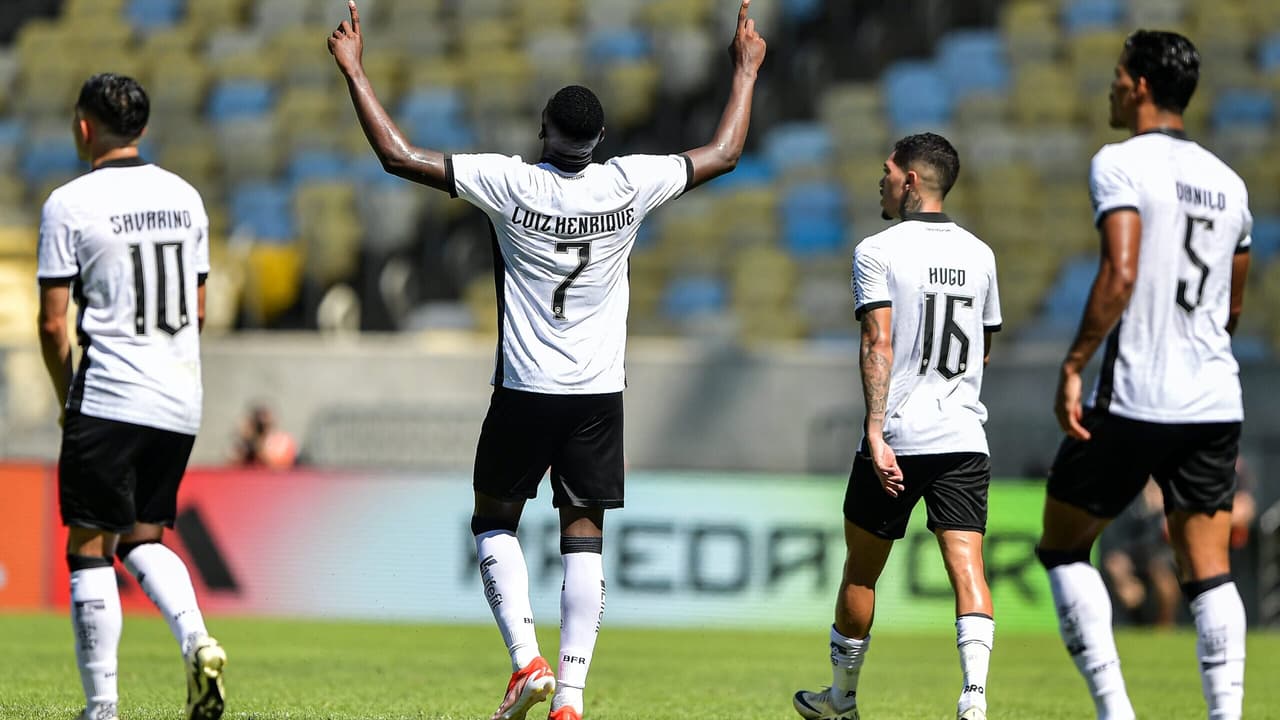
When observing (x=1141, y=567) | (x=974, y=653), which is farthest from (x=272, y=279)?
(x=974, y=653)

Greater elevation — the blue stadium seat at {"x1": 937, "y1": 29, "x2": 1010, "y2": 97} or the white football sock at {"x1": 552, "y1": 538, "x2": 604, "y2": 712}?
the blue stadium seat at {"x1": 937, "y1": 29, "x2": 1010, "y2": 97}

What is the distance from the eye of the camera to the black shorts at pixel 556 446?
21.6ft

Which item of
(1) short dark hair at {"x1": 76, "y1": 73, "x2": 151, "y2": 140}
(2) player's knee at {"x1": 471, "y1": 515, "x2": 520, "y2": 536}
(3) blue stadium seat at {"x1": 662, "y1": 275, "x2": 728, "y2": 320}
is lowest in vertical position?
(2) player's knee at {"x1": 471, "y1": 515, "x2": 520, "y2": 536}

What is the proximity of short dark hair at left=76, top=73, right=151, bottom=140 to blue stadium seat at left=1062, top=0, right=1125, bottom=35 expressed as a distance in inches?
619

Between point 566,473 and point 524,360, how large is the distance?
1.45ft

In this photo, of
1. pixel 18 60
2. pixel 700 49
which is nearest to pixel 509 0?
pixel 700 49

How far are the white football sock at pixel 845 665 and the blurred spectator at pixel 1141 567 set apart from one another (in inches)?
367

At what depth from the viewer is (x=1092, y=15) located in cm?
2034

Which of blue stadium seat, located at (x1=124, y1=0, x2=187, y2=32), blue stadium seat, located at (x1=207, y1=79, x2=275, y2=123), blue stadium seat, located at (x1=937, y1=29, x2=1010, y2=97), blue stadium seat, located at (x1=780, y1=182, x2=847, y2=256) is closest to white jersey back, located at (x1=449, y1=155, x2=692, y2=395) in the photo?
blue stadium seat, located at (x1=780, y1=182, x2=847, y2=256)

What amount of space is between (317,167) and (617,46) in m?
3.70

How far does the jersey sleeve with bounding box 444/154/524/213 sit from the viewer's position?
254 inches

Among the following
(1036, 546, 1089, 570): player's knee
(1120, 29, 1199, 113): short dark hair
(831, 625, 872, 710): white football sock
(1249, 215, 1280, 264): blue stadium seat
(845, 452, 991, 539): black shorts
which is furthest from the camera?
(1249, 215, 1280, 264): blue stadium seat

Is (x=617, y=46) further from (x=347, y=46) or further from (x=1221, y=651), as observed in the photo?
(x=1221, y=651)

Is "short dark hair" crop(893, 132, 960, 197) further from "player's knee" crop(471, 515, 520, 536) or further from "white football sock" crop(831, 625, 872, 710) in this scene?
"player's knee" crop(471, 515, 520, 536)
